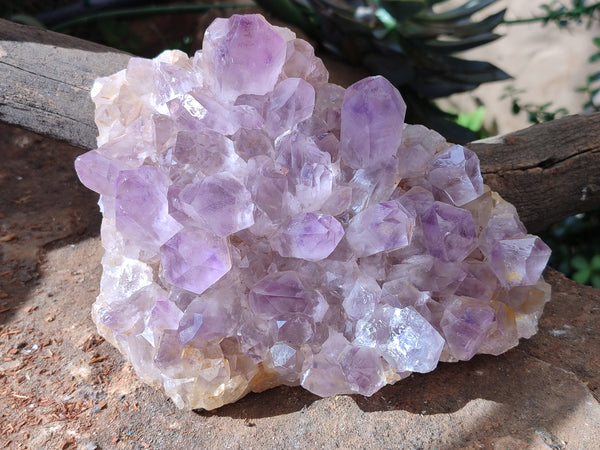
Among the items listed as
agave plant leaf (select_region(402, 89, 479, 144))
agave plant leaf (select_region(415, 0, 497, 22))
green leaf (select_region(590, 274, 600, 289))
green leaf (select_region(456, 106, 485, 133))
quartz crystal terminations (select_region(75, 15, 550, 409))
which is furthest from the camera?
green leaf (select_region(456, 106, 485, 133))

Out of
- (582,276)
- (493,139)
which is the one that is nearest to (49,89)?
(493,139)

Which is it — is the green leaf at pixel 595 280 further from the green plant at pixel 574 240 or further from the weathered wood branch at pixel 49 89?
the weathered wood branch at pixel 49 89

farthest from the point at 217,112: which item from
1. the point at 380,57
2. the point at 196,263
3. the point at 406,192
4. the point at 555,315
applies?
the point at 380,57

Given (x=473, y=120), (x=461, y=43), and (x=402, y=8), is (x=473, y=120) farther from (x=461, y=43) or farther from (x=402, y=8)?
(x=402, y=8)

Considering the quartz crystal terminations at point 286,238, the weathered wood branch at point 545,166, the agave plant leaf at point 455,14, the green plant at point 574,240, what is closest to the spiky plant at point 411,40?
the agave plant leaf at point 455,14

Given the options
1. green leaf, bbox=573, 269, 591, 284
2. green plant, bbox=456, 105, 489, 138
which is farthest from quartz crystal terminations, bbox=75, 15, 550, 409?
green plant, bbox=456, 105, 489, 138

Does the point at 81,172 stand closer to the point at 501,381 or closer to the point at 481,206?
the point at 481,206

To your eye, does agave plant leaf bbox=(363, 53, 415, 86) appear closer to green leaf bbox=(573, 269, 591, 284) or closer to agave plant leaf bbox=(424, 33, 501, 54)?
agave plant leaf bbox=(424, 33, 501, 54)
